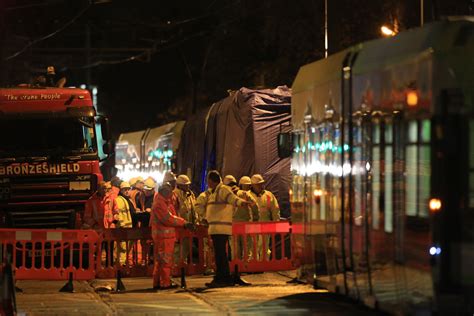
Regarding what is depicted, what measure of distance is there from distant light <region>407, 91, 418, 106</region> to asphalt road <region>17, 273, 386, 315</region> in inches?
157

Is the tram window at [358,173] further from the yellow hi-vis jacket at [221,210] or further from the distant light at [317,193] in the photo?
the yellow hi-vis jacket at [221,210]

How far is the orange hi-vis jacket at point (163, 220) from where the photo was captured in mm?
18219

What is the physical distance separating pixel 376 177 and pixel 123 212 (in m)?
12.0

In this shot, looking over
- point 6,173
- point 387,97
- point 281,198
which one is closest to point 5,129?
point 6,173

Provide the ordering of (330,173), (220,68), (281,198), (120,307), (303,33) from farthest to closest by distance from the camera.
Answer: (220,68) → (303,33) → (281,198) → (120,307) → (330,173)

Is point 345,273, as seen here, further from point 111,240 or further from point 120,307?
point 111,240

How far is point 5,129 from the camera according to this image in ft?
72.9

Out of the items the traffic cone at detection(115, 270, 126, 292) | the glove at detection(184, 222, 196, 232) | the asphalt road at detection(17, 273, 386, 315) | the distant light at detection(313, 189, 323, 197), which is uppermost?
the distant light at detection(313, 189, 323, 197)

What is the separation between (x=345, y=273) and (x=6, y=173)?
10031 mm

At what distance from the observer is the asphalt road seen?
598 inches

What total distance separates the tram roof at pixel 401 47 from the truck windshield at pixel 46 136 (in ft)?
26.8

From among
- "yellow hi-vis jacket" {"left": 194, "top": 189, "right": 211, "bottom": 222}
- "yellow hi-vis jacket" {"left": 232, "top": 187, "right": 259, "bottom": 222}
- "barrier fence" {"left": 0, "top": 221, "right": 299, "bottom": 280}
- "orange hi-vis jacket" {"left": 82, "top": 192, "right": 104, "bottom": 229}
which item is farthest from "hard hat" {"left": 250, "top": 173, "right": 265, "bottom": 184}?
"orange hi-vis jacket" {"left": 82, "top": 192, "right": 104, "bottom": 229}

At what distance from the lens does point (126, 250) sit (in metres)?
20.9

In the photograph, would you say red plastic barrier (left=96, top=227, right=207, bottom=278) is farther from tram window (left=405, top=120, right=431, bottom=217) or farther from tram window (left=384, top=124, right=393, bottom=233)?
tram window (left=405, top=120, right=431, bottom=217)
